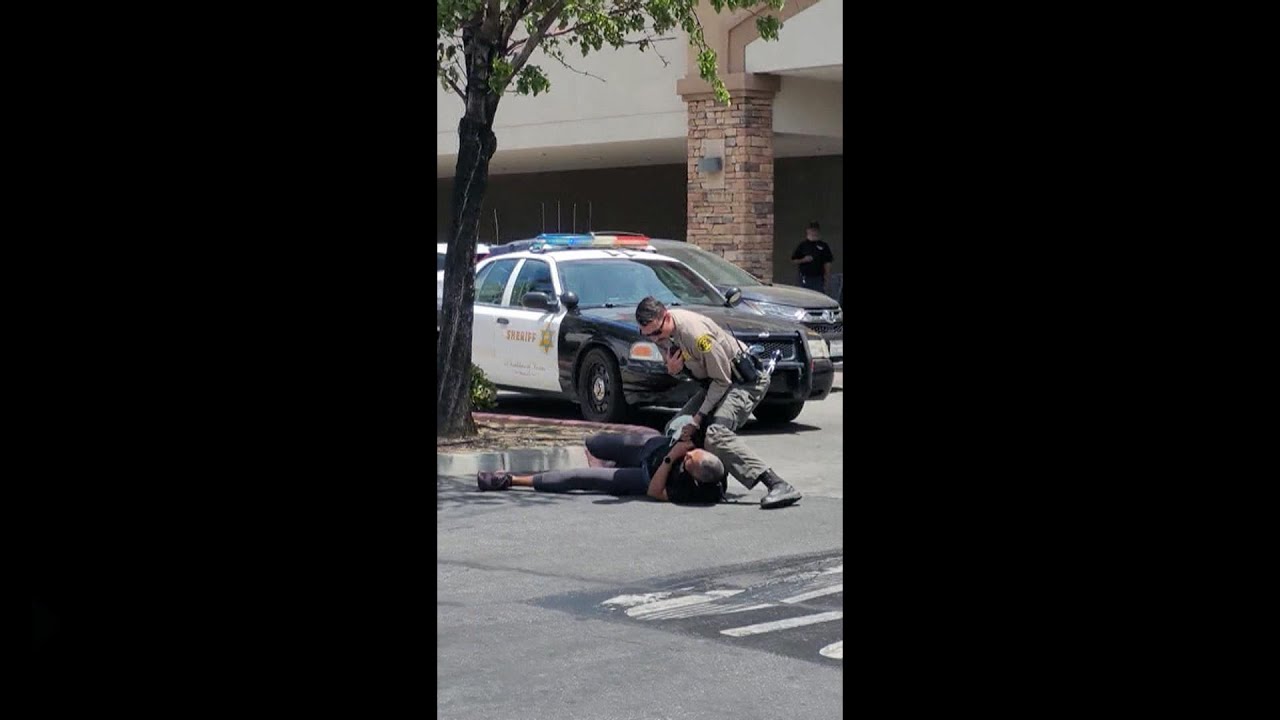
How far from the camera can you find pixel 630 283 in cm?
1466

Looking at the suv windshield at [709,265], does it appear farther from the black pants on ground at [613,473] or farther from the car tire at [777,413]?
the black pants on ground at [613,473]

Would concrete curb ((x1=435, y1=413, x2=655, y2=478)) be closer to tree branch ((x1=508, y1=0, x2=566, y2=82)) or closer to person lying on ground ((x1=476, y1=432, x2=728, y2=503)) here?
person lying on ground ((x1=476, y1=432, x2=728, y2=503))

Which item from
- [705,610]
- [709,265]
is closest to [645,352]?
[709,265]

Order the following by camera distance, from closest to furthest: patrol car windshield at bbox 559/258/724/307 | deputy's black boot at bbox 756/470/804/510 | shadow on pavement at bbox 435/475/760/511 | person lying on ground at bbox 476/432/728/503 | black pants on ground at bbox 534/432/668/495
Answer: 1. deputy's black boot at bbox 756/470/804/510
2. person lying on ground at bbox 476/432/728/503
3. shadow on pavement at bbox 435/475/760/511
4. black pants on ground at bbox 534/432/668/495
5. patrol car windshield at bbox 559/258/724/307

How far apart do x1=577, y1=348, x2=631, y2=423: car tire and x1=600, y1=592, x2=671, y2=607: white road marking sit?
19.2 feet

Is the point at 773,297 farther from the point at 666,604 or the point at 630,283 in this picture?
the point at 666,604

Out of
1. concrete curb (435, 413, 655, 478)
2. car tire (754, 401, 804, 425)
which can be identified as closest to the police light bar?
car tire (754, 401, 804, 425)

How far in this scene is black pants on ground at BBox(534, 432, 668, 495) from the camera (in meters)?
10.5
